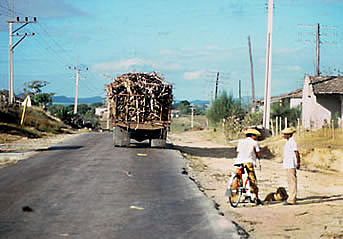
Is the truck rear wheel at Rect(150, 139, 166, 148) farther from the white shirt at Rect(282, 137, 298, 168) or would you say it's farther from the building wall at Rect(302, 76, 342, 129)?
the building wall at Rect(302, 76, 342, 129)

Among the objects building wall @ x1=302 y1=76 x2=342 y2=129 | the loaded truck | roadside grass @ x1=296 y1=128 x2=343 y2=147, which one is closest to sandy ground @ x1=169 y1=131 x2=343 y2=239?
the loaded truck

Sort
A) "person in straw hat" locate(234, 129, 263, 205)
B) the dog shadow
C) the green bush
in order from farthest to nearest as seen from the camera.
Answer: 1. the green bush
2. the dog shadow
3. "person in straw hat" locate(234, 129, 263, 205)

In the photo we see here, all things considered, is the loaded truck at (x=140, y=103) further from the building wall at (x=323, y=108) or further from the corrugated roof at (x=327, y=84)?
the building wall at (x=323, y=108)

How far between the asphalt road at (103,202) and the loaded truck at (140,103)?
468 centimetres

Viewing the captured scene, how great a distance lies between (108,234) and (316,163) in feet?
55.7

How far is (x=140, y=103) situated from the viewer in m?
22.2

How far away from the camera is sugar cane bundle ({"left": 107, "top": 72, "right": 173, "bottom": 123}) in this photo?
2216cm

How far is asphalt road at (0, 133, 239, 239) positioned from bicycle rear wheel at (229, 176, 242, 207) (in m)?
0.49

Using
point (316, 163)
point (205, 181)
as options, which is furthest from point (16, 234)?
point (316, 163)

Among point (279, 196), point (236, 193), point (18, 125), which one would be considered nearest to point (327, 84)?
point (18, 125)

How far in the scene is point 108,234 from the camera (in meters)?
7.89

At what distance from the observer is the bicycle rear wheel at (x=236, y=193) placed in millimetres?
10652

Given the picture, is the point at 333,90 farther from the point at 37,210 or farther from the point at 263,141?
the point at 37,210

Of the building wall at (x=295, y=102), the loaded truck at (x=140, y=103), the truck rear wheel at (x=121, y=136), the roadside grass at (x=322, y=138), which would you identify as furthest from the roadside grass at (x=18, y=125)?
the building wall at (x=295, y=102)
